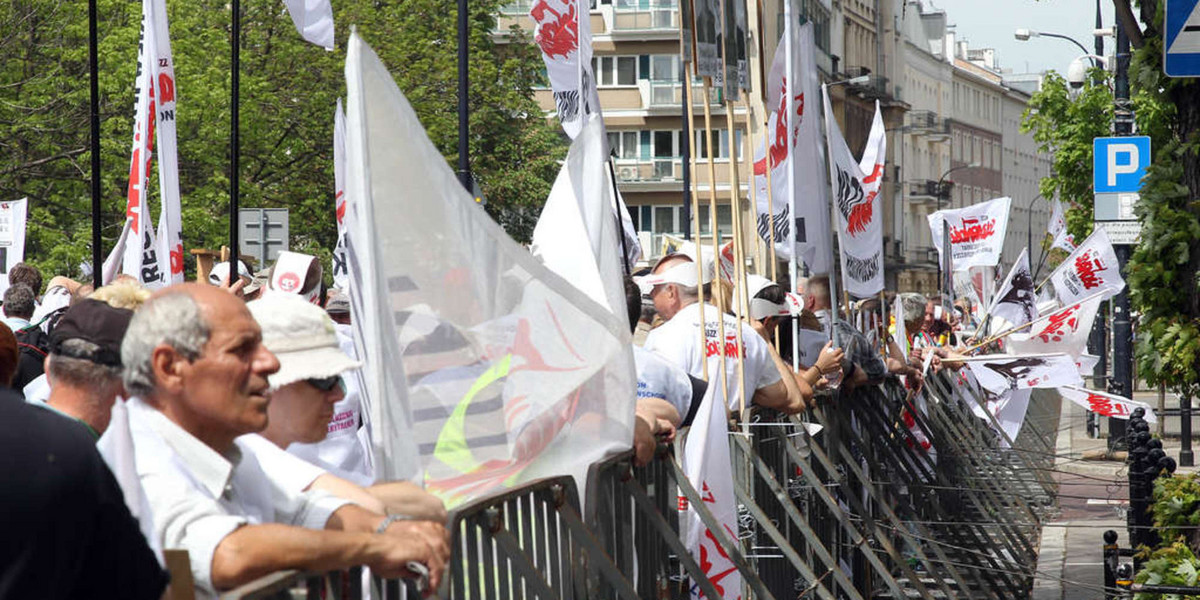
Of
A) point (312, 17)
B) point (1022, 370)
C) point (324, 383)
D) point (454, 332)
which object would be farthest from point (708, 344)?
point (312, 17)

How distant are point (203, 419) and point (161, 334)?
18cm

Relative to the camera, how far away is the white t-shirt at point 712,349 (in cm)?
773

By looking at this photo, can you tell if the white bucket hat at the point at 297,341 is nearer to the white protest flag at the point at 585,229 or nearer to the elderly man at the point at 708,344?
the white protest flag at the point at 585,229

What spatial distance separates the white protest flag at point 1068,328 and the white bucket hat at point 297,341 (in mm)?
10003

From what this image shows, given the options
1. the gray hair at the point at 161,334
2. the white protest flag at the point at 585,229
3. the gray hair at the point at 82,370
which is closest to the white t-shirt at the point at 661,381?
the white protest flag at the point at 585,229

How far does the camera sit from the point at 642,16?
3034 inches

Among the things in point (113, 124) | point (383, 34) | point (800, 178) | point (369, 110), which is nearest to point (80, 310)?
point (369, 110)

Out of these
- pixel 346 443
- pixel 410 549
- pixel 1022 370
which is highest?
pixel 410 549

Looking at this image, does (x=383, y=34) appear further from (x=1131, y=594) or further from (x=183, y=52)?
(x=1131, y=594)

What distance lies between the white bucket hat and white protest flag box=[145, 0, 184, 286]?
7.74m

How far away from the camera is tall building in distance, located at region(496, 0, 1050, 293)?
7700cm

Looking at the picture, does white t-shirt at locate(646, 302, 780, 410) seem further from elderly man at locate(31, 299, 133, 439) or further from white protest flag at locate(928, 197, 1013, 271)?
white protest flag at locate(928, 197, 1013, 271)

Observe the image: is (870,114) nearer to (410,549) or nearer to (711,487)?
(711,487)

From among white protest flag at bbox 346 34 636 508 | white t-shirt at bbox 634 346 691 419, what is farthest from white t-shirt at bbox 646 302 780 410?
white protest flag at bbox 346 34 636 508
